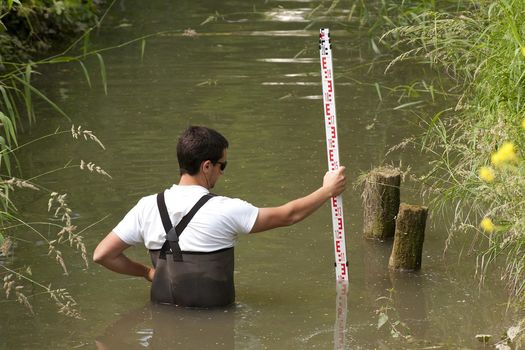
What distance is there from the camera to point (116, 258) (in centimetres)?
659

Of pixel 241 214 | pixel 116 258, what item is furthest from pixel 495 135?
pixel 116 258

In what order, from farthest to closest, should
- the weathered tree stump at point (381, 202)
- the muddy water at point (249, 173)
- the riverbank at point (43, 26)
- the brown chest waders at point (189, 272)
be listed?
the riverbank at point (43, 26), the weathered tree stump at point (381, 202), the muddy water at point (249, 173), the brown chest waders at point (189, 272)

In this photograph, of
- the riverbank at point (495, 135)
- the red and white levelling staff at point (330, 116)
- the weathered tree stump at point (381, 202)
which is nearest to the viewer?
the riverbank at point (495, 135)

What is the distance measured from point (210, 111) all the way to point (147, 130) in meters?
0.81

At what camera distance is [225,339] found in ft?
20.7

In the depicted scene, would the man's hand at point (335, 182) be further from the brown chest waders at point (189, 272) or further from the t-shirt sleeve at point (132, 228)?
the t-shirt sleeve at point (132, 228)

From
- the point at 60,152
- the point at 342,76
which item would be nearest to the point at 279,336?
the point at 60,152

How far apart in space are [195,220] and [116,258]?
57cm

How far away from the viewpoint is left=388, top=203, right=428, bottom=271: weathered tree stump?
7025mm

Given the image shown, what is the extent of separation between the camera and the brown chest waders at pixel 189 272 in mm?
6352

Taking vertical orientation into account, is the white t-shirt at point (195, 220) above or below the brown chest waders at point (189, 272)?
above

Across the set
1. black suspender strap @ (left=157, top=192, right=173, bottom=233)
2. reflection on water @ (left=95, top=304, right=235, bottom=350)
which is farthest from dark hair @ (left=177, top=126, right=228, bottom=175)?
reflection on water @ (left=95, top=304, right=235, bottom=350)

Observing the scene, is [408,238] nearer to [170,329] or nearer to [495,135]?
[495,135]

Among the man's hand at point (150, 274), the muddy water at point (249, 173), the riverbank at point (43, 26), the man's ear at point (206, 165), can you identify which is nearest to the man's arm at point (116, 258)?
the man's hand at point (150, 274)
